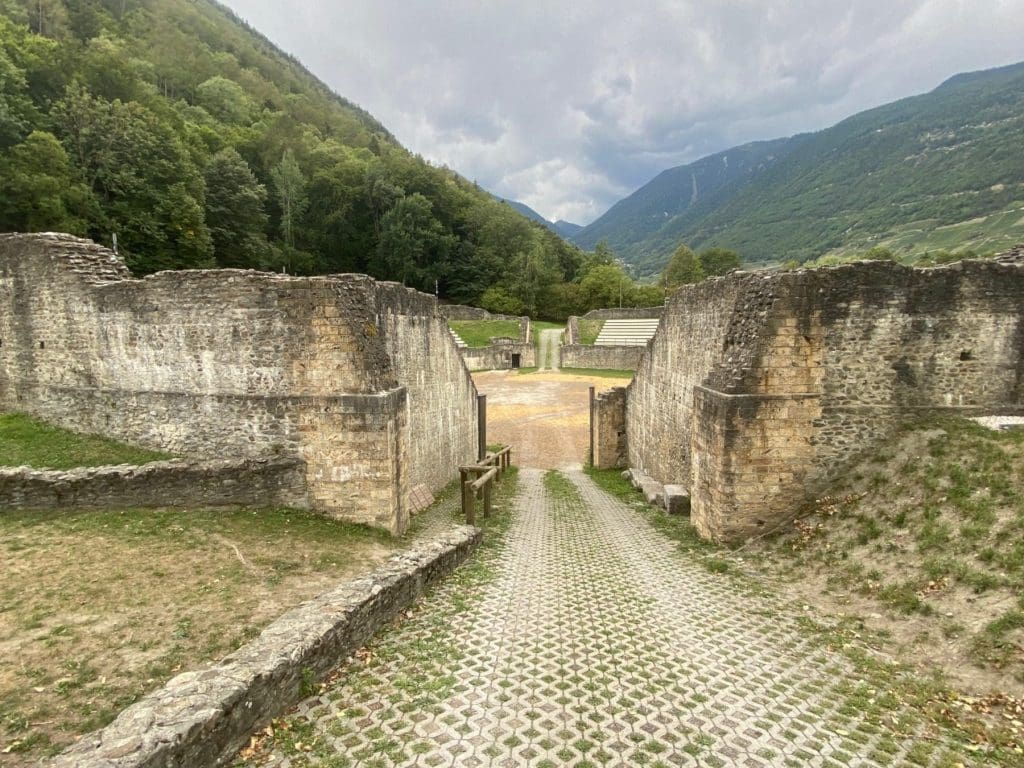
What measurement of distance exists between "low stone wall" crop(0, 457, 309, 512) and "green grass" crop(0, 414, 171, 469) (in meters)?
1.30

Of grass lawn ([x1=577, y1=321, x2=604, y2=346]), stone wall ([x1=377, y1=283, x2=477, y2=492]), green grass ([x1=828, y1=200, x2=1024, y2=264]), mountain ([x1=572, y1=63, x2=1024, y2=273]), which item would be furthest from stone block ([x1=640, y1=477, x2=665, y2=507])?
mountain ([x1=572, y1=63, x2=1024, y2=273])

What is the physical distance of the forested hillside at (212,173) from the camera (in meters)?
31.9

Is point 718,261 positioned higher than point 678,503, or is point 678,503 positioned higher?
point 718,261

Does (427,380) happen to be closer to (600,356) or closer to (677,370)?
(677,370)

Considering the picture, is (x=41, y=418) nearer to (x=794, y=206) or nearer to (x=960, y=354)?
(x=960, y=354)

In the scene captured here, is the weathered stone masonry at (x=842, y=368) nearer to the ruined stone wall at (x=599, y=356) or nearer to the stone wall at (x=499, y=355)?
the ruined stone wall at (x=599, y=356)

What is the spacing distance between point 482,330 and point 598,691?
48578mm

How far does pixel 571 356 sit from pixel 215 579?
41920mm

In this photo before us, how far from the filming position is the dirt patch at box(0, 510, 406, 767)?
4191 millimetres

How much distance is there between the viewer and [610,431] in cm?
1938

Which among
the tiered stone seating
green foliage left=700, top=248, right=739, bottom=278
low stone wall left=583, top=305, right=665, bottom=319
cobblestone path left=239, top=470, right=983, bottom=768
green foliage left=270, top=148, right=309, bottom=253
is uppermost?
green foliage left=270, top=148, right=309, bottom=253

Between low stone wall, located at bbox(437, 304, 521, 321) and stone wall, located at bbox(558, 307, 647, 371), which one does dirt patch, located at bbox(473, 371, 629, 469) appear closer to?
stone wall, located at bbox(558, 307, 647, 371)

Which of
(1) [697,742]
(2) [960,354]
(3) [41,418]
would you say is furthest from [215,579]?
(2) [960,354]

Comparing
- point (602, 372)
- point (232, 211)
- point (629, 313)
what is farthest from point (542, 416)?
point (232, 211)
